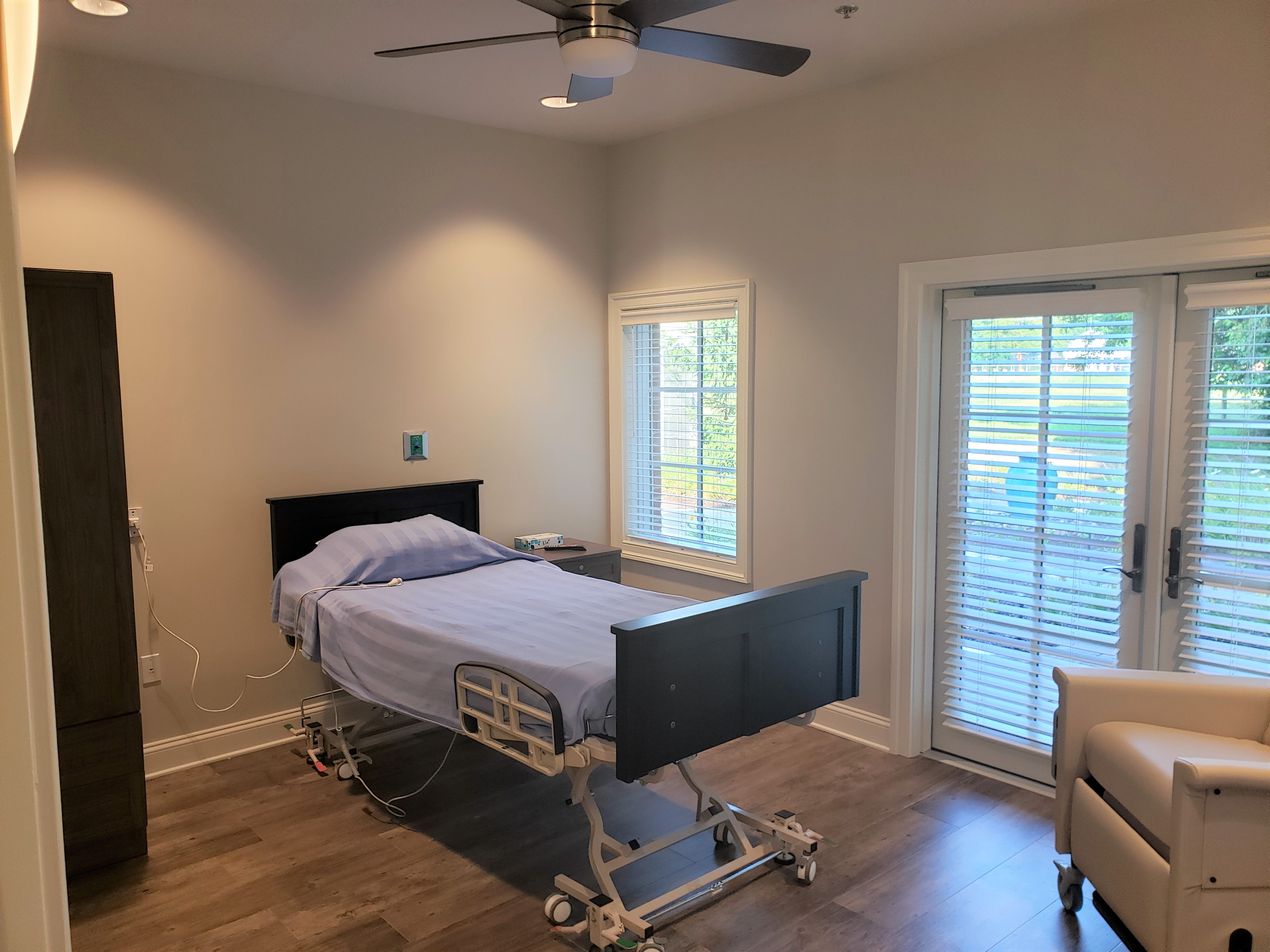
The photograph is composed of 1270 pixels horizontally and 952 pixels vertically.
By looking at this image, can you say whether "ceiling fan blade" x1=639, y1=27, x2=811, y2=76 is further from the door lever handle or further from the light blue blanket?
the door lever handle

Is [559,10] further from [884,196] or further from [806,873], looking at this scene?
[806,873]

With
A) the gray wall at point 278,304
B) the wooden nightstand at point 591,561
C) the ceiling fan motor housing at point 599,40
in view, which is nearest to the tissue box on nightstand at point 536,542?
the wooden nightstand at point 591,561

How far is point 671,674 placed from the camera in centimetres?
242

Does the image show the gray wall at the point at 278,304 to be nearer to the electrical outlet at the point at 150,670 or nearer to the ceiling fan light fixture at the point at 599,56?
the electrical outlet at the point at 150,670

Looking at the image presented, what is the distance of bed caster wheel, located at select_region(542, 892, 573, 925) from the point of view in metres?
2.60

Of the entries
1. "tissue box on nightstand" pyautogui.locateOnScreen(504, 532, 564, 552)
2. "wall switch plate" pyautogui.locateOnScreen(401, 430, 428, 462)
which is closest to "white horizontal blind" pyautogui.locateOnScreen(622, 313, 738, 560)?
"tissue box on nightstand" pyautogui.locateOnScreen(504, 532, 564, 552)

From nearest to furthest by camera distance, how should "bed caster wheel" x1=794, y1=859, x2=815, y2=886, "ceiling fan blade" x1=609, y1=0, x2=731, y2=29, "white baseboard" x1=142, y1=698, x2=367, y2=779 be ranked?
1. "ceiling fan blade" x1=609, y1=0, x2=731, y2=29
2. "bed caster wheel" x1=794, y1=859, x2=815, y2=886
3. "white baseboard" x1=142, y1=698, x2=367, y2=779

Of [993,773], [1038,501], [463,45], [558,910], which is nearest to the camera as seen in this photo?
[463,45]

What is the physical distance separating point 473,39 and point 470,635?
2052mm

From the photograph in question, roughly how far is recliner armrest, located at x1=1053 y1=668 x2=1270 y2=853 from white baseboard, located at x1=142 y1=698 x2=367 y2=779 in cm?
294

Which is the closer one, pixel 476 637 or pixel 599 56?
pixel 599 56

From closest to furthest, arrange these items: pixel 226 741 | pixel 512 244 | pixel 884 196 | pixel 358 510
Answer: pixel 884 196, pixel 226 741, pixel 358 510, pixel 512 244

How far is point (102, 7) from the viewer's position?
294 centimetres

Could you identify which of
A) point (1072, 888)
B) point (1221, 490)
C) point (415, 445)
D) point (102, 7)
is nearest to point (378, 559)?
point (415, 445)
